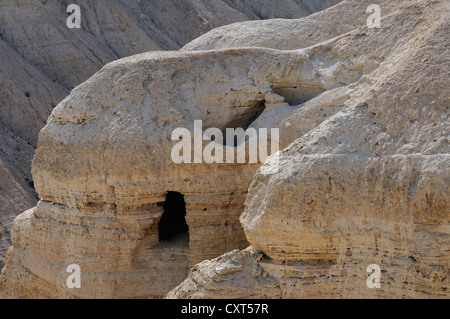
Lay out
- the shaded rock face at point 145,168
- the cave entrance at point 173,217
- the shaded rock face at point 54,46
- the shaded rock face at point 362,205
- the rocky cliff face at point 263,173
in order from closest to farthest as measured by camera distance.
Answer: the shaded rock face at point 362,205
the rocky cliff face at point 263,173
the shaded rock face at point 145,168
the cave entrance at point 173,217
the shaded rock face at point 54,46

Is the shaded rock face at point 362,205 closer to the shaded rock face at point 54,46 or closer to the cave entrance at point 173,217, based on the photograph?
the cave entrance at point 173,217

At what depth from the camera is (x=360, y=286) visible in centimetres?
861

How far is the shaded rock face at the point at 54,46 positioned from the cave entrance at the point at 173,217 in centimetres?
811

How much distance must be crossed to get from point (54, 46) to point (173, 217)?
15.2 meters

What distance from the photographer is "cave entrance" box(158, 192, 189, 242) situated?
12672mm

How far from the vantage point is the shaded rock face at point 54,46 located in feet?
75.9

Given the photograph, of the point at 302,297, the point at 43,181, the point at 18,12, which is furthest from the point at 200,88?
the point at 18,12

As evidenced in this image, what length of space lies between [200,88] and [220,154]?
127 centimetres

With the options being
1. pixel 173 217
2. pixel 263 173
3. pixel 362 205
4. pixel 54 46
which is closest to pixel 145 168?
pixel 173 217

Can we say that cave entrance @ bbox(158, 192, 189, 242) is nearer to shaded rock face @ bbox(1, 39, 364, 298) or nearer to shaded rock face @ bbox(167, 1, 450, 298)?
shaded rock face @ bbox(1, 39, 364, 298)

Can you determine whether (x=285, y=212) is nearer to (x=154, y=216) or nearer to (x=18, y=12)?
(x=154, y=216)

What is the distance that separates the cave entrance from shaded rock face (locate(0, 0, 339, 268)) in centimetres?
811

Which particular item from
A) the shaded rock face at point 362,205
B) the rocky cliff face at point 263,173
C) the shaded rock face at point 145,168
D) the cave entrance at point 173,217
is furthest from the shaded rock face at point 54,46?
the shaded rock face at point 362,205

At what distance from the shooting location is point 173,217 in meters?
13.2
